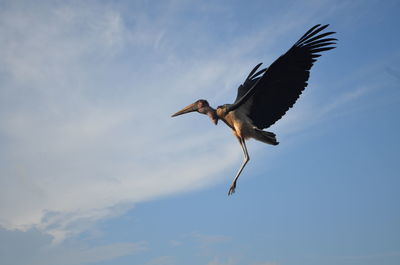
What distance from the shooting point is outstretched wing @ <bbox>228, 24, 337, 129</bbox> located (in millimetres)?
9211

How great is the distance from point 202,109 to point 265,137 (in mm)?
1434

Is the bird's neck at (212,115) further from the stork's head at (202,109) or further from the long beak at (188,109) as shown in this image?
the long beak at (188,109)

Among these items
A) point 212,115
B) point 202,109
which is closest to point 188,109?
point 202,109

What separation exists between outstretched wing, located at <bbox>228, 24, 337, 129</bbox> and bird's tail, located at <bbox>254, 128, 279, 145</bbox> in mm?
339

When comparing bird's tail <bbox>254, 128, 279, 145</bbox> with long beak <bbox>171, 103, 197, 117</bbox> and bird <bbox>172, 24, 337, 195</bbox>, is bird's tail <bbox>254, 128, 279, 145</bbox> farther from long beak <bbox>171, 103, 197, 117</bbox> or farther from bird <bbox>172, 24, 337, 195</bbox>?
long beak <bbox>171, 103, 197, 117</bbox>

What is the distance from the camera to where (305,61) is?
9.53 metres

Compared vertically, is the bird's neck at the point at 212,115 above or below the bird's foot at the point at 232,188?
above

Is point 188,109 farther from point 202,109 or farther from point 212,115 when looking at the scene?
point 212,115

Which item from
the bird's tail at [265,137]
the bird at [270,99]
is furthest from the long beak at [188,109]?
the bird's tail at [265,137]

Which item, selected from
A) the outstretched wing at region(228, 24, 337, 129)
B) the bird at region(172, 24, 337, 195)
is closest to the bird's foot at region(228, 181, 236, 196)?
the bird at region(172, 24, 337, 195)

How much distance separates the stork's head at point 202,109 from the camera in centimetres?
917

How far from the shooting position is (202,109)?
9336 mm

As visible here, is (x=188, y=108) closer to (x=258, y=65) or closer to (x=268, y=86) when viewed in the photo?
(x=268, y=86)

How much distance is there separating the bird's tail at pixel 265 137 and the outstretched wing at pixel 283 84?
34 cm
